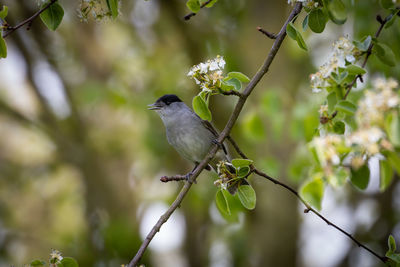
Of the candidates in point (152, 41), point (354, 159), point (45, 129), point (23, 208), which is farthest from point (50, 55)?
point (354, 159)

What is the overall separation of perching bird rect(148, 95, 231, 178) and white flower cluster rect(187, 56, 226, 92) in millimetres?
2232

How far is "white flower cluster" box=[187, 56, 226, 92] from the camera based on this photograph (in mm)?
2166

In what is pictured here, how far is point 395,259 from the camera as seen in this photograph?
6.83 ft

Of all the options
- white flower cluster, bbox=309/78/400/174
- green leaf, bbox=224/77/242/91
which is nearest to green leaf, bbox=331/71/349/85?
white flower cluster, bbox=309/78/400/174

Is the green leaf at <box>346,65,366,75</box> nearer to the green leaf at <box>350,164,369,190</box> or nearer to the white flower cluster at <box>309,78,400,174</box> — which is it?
the white flower cluster at <box>309,78,400,174</box>

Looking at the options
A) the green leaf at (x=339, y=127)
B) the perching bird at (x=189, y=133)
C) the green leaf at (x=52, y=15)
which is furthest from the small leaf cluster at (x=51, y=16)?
the perching bird at (x=189, y=133)

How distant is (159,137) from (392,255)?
4573mm

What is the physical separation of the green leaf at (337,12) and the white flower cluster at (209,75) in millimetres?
550

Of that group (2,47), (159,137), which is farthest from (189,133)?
(2,47)

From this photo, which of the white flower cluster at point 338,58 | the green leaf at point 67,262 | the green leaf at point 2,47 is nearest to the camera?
the green leaf at point 2,47

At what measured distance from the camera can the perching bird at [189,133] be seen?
453 centimetres

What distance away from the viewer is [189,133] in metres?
4.54

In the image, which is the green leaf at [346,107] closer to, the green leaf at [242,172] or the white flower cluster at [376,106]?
the white flower cluster at [376,106]

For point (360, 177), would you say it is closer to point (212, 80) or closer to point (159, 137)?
point (212, 80)
